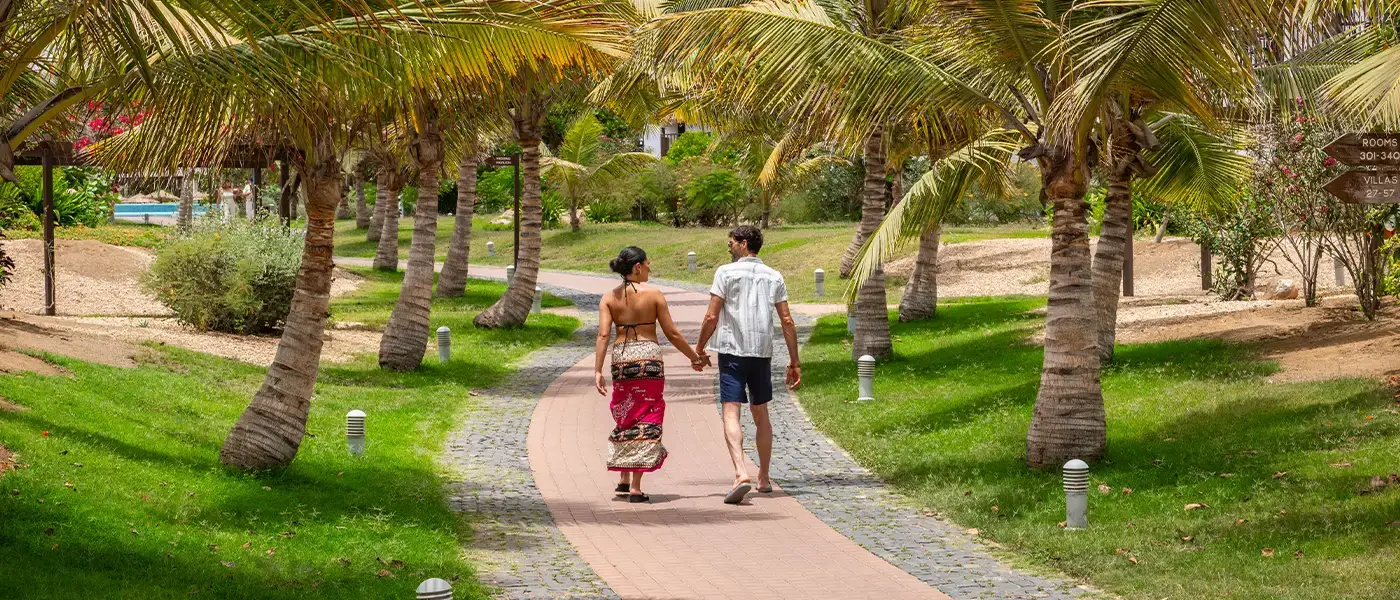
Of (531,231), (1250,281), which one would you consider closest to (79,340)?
(531,231)

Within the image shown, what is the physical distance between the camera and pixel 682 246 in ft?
137

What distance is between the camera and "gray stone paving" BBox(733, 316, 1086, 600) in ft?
25.1

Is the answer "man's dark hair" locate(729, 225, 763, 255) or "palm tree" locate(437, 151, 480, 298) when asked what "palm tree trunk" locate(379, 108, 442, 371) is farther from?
"man's dark hair" locate(729, 225, 763, 255)

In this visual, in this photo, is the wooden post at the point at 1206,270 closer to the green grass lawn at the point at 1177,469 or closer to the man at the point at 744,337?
the green grass lawn at the point at 1177,469

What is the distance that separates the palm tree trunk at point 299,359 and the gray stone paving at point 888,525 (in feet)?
12.0

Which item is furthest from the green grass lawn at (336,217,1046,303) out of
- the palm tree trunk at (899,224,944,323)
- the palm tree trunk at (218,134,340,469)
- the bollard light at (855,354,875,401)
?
the palm tree trunk at (218,134,340,469)

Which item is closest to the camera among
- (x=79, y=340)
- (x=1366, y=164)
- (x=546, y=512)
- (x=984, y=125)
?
(x=1366, y=164)

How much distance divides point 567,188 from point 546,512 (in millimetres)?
37944

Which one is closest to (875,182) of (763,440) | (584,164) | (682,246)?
(763,440)

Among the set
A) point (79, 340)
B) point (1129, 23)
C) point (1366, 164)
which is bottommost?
point (79, 340)

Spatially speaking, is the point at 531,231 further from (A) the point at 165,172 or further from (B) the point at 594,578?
(B) the point at 594,578

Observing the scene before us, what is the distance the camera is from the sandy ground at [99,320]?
13.6 m

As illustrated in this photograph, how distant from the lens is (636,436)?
9.80m

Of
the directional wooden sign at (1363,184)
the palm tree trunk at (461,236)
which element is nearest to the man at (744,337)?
the directional wooden sign at (1363,184)
